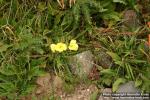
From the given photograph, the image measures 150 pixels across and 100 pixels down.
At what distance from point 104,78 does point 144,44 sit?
2.08 feet

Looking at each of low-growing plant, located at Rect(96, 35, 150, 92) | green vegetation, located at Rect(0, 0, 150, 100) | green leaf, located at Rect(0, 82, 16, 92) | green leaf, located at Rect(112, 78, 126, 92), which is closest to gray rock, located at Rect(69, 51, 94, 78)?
green vegetation, located at Rect(0, 0, 150, 100)

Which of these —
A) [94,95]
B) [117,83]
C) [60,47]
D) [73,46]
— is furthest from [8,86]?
[117,83]

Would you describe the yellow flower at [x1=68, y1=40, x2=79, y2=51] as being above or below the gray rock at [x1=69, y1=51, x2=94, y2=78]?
above

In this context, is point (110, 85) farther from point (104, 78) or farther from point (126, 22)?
point (126, 22)

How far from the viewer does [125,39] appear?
5109mm

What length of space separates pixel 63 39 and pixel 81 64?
0.41m

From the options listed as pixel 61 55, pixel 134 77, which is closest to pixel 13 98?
pixel 61 55

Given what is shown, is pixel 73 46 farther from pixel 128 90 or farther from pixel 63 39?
pixel 128 90

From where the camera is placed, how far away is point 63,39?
513 cm

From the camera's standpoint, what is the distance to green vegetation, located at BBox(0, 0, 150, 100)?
15.9 feet

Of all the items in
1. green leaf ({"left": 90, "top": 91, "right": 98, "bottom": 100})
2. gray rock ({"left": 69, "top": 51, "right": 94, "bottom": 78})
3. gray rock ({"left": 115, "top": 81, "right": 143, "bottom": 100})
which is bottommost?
green leaf ({"left": 90, "top": 91, "right": 98, "bottom": 100})

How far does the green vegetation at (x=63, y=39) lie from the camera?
4859mm

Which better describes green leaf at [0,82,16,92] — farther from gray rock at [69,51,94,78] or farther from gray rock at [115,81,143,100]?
gray rock at [115,81,143,100]

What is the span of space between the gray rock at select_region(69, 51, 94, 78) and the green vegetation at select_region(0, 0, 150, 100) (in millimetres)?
71
